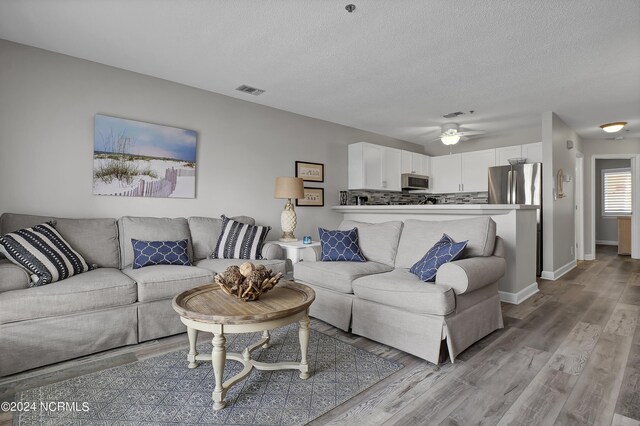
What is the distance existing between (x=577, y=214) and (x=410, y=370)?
20.1ft

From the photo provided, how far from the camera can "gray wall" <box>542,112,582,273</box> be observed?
484 centimetres

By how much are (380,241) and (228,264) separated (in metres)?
1.49

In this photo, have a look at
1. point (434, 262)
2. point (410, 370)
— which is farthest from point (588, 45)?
point (410, 370)

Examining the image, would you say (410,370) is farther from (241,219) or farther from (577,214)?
(577,214)

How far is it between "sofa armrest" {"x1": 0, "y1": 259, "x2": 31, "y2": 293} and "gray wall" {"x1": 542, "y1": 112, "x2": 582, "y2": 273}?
5.83m

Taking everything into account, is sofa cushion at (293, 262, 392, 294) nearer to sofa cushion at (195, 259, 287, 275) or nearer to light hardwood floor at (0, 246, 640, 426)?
sofa cushion at (195, 259, 287, 275)

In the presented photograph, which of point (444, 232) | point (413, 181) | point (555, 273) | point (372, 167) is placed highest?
point (372, 167)

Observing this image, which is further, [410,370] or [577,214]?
[577,214]

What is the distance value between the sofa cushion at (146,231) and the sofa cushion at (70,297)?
1.42 feet

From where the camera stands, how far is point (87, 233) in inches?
116

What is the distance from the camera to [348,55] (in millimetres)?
3035

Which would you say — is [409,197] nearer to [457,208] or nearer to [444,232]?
[457,208]

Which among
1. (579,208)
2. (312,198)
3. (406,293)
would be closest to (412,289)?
(406,293)

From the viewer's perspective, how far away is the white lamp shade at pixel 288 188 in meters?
4.18
